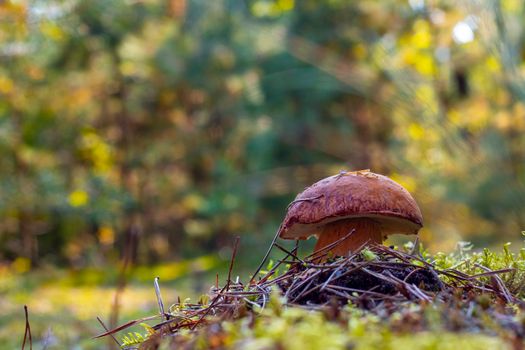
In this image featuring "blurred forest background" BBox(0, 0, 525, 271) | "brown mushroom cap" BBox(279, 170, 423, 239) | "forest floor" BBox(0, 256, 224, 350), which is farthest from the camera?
"blurred forest background" BBox(0, 0, 525, 271)

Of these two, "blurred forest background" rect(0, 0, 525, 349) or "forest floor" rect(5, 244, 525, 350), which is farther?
"blurred forest background" rect(0, 0, 525, 349)

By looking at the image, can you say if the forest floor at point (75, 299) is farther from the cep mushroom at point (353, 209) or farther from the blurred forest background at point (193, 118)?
the cep mushroom at point (353, 209)

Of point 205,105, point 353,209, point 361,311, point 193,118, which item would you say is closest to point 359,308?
point 361,311

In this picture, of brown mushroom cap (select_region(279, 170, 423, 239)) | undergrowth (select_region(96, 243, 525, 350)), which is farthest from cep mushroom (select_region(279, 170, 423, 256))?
undergrowth (select_region(96, 243, 525, 350))

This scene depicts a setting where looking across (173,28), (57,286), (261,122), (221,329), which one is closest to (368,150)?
(261,122)

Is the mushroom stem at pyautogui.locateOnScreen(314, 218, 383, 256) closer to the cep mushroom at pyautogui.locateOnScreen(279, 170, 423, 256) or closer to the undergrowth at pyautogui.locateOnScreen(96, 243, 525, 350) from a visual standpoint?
the cep mushroom at pyautogui.locateOnScreen(279, 170, 423, 256)

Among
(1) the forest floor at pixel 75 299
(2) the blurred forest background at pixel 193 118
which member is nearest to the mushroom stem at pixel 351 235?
(1) the forest floor at pixel 75 299

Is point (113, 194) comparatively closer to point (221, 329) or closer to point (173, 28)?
point (173, 28)

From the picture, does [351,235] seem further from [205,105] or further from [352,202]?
[205,105]
